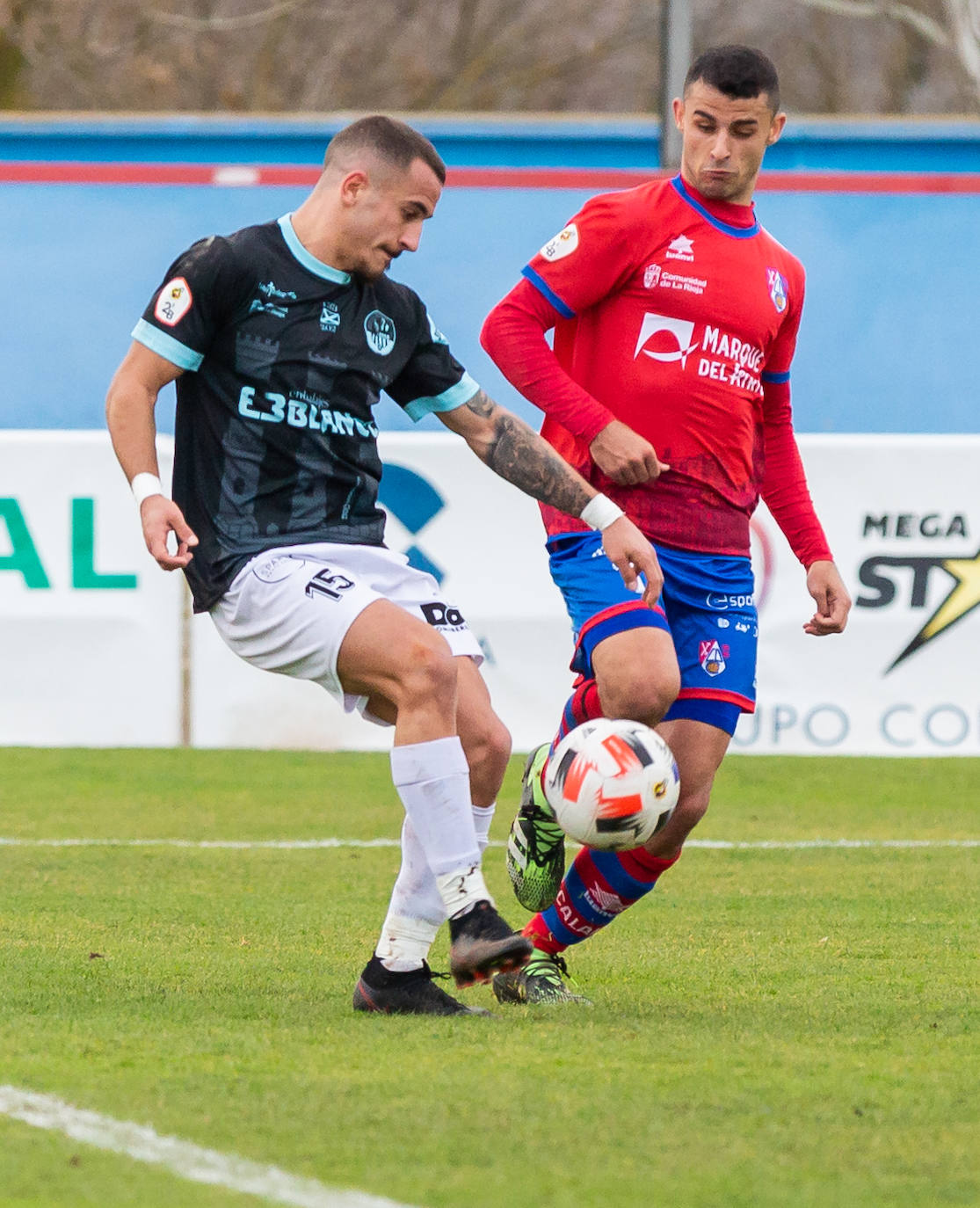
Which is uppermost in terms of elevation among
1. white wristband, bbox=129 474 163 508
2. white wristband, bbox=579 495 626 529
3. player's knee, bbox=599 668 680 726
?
white wristband, bbox=129 474 163 508

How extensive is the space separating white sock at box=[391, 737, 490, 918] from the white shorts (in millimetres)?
186

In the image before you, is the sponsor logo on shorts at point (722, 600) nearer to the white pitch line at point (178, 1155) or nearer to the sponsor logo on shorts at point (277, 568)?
the sponsor logo on shorts at point (277, 568)

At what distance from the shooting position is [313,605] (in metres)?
4.57

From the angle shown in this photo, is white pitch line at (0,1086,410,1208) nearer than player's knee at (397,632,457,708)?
Yes

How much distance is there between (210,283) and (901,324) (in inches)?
536

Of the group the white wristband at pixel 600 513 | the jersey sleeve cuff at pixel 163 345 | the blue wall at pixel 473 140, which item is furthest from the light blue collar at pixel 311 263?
the blue wall at pixel 473 140

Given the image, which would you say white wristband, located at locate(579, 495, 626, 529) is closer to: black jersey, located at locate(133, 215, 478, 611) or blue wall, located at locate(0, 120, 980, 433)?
black jersey, located at locate(133, 215, 478, 611)

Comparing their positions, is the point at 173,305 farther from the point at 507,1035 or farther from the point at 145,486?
the point at 507,1035

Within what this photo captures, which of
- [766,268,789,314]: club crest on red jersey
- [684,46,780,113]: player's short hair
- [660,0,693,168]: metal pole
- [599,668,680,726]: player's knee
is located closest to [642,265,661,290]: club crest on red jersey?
[766,268,789,314]: club crest on red jersey

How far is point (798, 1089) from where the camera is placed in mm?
3930

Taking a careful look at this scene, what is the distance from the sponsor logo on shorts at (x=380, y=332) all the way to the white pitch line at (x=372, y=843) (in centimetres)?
338

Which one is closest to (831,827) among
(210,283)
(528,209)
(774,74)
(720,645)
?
(720,645)

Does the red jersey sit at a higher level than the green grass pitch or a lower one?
higher

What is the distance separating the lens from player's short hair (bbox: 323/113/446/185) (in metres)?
4.75
